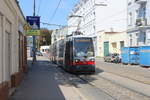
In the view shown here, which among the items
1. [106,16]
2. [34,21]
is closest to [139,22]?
[34,21]

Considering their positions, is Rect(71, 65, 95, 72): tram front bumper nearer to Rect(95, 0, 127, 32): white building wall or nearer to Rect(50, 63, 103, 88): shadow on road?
Rect(50, 63, 103, 88): shadow on road

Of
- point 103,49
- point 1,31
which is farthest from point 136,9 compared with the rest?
point 1,31

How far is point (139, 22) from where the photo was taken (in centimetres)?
4591

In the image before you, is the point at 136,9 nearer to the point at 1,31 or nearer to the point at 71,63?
the point at 71,63

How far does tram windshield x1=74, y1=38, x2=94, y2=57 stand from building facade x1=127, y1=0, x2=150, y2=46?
64.7ft

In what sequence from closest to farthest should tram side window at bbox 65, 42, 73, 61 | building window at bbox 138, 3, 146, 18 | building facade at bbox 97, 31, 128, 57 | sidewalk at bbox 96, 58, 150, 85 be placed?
sidewalk at bbox 96, 58, 150, 85 < tram side window at bbox 65, 42, 73, 61 < building window at bbox 138, 3, 146, 18 < building facade at bbox 97, 31, 128, 57

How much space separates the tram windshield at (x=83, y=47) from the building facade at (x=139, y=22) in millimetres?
19728

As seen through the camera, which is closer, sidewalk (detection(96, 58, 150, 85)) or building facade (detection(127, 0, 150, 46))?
sidewalk (detection(96, 58, 150, 85))

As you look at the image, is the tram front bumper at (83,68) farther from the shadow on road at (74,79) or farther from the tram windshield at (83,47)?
the tram windshield at (83,47)

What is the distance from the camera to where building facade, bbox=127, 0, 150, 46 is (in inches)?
1767

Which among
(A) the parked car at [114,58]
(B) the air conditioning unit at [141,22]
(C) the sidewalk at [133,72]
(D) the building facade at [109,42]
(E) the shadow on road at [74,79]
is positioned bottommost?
(E) the shadow on road at [74,79]

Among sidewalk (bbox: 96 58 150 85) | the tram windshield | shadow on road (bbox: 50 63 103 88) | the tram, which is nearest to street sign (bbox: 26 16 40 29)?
sidewalk (bbox: 96 58 150 85)

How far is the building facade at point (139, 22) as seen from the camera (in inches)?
1767

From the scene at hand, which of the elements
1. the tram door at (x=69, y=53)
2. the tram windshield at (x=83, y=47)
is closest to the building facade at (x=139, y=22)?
the tram door at (x=69, y=53)
